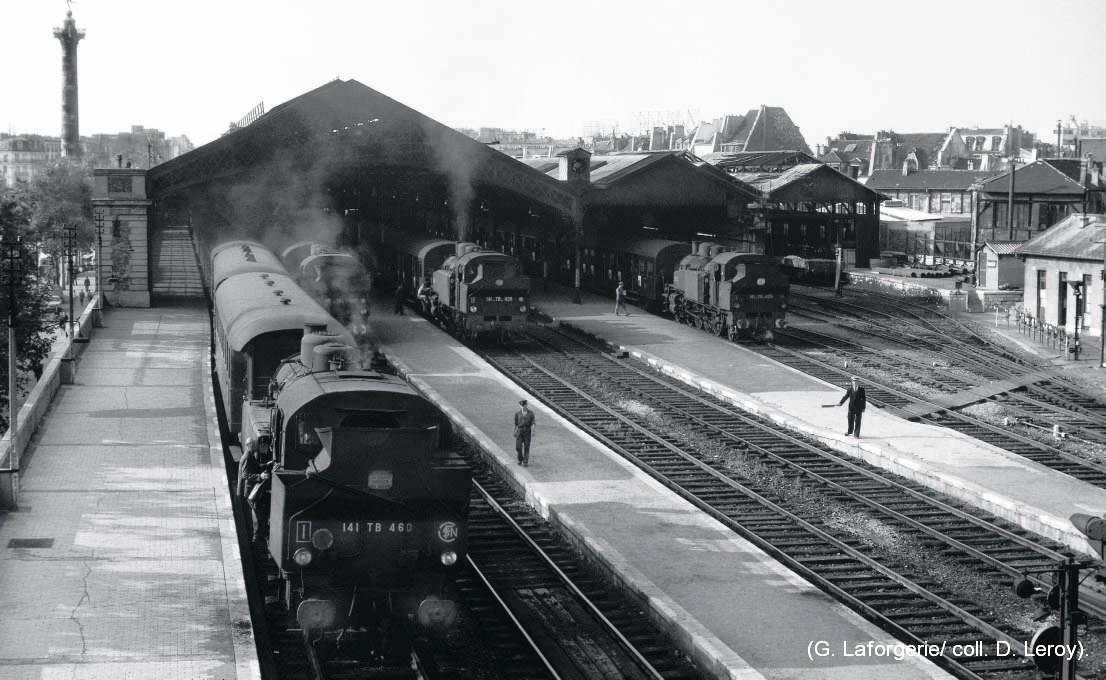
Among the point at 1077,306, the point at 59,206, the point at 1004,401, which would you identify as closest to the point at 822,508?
the point at 1004,401

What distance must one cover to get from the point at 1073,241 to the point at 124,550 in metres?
34.7

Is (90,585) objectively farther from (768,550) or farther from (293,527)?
(768,550)

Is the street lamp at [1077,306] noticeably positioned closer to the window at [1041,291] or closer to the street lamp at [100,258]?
the window at [1041,291]

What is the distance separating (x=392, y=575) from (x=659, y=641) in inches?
149

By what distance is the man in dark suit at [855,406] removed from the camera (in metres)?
25.1

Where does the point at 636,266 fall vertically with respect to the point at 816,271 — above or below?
above

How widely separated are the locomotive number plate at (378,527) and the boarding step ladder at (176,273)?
35.3 m

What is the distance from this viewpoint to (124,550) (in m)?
17.1

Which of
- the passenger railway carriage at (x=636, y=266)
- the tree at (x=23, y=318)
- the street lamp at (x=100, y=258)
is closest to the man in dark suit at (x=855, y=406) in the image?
the tree at (x=23, y=318)

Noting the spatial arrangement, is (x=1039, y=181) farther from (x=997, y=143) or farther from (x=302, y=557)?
(x=997, y=143)

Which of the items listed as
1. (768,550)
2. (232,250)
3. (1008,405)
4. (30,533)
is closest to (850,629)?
(768,550)

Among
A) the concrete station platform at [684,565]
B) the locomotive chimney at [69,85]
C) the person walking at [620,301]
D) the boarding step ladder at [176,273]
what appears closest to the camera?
the concrete station platform at [684,565]

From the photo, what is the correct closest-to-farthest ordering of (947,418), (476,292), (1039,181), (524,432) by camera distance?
(524,432)
(947,418)
(476,292)
(1039,181)

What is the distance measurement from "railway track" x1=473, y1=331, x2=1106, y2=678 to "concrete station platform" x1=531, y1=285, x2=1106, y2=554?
1.42ft
